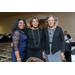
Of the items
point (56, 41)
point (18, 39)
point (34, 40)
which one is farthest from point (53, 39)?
point (18, 39)

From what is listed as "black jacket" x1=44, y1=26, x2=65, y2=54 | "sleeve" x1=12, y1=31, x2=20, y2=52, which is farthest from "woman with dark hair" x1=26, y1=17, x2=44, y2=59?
"sleeve" x1=12, y1=31, x2=20, y2=52

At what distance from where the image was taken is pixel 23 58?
4.43ft

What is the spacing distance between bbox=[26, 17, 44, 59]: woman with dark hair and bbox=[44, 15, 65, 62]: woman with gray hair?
0.11 meters

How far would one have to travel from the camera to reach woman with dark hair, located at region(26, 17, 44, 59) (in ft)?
4.24

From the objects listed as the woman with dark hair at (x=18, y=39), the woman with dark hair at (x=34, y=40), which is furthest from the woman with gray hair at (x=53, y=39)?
the woman with dark hair at (x=18, y=39)

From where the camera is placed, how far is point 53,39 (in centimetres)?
125

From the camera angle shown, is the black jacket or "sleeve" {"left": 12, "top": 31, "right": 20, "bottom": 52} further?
the black jacket

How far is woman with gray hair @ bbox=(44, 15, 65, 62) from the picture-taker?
4.08 ft

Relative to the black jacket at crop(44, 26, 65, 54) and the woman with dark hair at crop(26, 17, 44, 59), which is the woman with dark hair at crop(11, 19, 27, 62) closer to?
the woman with dark hair at crop(26, 17, 44, 59)

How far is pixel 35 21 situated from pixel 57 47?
608 mm

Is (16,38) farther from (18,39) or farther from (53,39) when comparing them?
(53,39)
